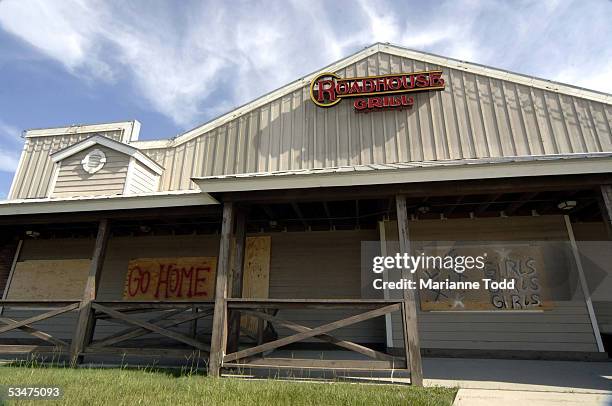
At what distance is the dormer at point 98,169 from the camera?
8656mm

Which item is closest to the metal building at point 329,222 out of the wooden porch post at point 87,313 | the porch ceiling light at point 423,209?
the wooden porch post at point 87,313

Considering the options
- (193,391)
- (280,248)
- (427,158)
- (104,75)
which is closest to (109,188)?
(104,75)

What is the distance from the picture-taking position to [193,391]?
12.9ft

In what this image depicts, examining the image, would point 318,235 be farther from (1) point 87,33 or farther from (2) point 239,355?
(1) point 87,33

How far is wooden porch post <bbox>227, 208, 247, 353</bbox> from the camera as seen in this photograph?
556 centimetres

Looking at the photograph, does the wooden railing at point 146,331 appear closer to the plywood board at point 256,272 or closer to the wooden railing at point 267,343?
the wooden railing at point 267,343

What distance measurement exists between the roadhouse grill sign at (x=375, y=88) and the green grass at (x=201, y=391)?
695 centimetres

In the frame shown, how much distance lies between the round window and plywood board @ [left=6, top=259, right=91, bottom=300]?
2.48 meters

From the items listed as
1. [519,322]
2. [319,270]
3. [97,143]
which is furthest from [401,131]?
[97,143]

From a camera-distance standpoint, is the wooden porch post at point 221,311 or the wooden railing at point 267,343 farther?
the wooden porch post at point 221,311

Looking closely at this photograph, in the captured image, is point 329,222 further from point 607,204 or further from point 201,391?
point 607,204

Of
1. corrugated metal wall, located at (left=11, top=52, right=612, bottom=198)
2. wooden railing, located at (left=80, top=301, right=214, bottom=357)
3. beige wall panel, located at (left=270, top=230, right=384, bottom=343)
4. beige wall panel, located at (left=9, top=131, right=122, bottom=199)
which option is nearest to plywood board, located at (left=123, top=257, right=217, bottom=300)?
beige wall panel, located at (left=270, top=230, right=384, bottom=343)

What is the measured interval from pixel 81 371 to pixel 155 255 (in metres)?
3.98

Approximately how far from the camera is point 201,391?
3930mm
